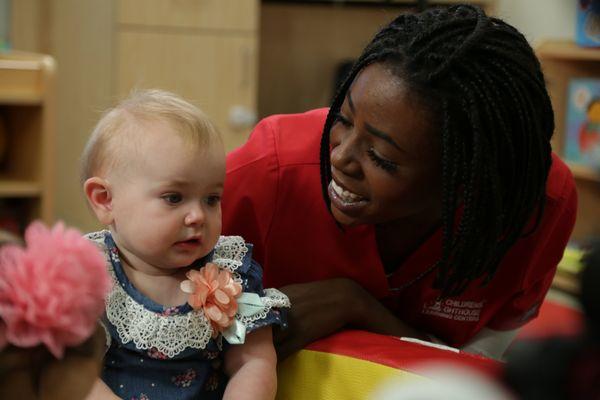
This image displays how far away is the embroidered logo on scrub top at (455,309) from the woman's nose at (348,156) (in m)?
0.34

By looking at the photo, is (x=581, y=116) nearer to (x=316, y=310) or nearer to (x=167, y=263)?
(x=316, y=310)

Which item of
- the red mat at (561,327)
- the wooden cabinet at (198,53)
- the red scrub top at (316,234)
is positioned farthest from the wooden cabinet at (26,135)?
the red mat at (561,327)

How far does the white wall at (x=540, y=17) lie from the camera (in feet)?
10.9

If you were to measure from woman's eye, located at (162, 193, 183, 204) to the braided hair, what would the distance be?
31 centimetres

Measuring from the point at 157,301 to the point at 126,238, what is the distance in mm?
85

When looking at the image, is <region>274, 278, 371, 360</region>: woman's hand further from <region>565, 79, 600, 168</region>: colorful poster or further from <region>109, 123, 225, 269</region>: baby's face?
<region>565, 79, 600, 168</region>: colorful poster

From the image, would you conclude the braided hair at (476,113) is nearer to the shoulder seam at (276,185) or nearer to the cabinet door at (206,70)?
the shoulder seam at (276,185)

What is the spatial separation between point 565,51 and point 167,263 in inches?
84.4

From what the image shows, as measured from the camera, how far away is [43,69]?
2.62 m

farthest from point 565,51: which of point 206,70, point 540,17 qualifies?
point 206,70

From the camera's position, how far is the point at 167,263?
104 cm

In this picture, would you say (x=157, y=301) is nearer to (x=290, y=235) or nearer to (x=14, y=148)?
(x=290, y=235)

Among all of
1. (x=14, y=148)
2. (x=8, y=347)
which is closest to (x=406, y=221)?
(x=8, y=347)

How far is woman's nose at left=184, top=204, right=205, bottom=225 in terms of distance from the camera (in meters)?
1.01
